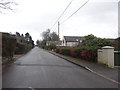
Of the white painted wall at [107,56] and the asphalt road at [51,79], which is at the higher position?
the white painted wall at [107,56]

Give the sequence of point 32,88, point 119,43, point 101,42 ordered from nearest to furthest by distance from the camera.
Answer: point 32,88, point 119,43, point 101,42

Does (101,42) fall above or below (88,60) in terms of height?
above

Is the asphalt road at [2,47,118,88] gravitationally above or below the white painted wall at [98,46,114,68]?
below

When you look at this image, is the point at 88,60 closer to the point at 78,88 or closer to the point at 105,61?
the point at 105,61

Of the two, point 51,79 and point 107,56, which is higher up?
point 107,56

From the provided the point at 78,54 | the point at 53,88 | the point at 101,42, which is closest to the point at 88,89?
the point at 53,88

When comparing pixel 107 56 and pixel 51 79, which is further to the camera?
pixel 107 56

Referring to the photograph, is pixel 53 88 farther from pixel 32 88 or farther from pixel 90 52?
pixel 90 52

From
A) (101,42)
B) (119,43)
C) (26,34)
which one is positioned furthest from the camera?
(26,34)

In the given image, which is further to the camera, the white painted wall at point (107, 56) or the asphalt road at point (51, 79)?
the white painted wall at point (107, 56)

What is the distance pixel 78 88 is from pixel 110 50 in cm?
793

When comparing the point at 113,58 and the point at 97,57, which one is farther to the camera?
the point at 97,57

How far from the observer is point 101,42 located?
26984mm

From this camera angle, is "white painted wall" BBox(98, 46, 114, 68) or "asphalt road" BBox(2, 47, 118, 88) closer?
"asphalt road" BBox(2, 47, 118, 88)
